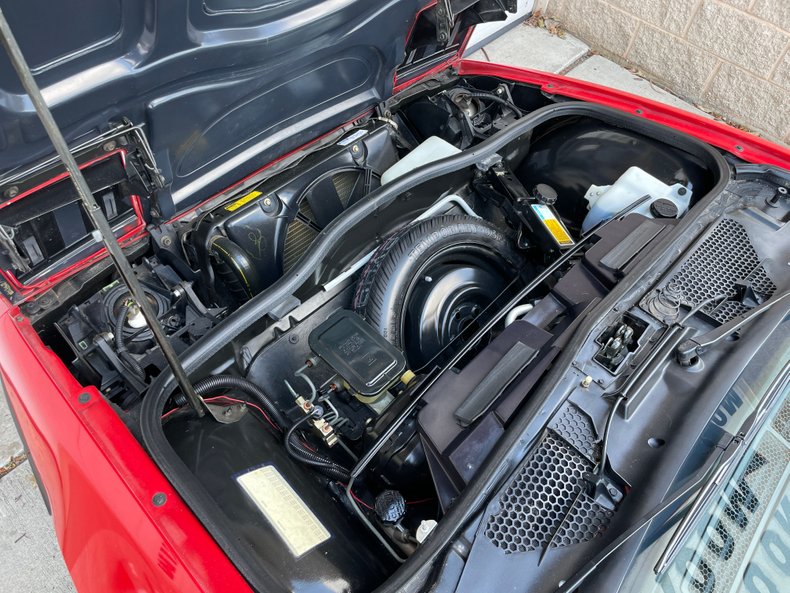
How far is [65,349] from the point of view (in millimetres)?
1803

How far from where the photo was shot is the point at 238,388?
167 centimetres

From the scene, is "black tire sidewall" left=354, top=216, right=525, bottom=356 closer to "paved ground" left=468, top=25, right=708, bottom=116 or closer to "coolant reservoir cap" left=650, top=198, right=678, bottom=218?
"coolant reservoir cap" left=650, top=198, right=678, bottom=218

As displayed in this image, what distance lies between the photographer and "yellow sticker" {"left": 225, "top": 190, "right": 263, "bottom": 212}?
2.04 m

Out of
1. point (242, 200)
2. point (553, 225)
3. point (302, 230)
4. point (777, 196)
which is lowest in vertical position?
point (777, 196)

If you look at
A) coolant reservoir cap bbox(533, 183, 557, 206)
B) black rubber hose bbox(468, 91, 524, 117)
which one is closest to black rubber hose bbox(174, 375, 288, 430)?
coolant reservoir cap bbox(533, 183, 557, 206)

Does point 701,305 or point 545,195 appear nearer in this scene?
point 701,305

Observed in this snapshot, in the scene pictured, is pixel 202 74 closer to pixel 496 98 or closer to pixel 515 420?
pixel 515 420

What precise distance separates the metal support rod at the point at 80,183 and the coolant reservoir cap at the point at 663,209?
5.46 feet

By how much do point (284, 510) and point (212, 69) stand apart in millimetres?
1213

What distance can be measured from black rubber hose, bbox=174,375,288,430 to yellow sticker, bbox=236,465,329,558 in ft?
0.77

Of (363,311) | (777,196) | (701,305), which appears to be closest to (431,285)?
(363,311)

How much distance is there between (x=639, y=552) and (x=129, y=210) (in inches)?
67.0

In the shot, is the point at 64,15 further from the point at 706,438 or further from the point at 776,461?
the point at 776,461

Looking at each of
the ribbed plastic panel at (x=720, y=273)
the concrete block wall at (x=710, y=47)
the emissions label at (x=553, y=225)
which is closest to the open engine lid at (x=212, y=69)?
the emissions label at (x=553, y=225)
